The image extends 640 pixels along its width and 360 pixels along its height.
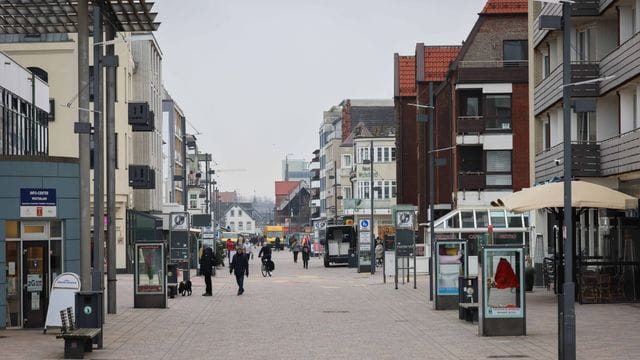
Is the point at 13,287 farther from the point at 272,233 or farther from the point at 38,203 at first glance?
the point at 272,233

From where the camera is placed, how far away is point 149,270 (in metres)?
33.5

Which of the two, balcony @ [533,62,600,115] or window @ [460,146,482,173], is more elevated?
balcony @ [533,62,600,115]

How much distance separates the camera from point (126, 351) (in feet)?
69.0

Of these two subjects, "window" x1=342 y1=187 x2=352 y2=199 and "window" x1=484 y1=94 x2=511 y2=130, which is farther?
"window" x1=342 y1=187 x2=352 y2=199

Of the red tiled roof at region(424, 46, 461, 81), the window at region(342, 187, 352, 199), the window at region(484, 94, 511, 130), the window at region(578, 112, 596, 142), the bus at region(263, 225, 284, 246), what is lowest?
the bus at region(263, 225, 284, 246)

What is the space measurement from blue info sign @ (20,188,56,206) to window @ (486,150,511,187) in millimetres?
42174

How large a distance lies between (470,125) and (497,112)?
65.0 inches

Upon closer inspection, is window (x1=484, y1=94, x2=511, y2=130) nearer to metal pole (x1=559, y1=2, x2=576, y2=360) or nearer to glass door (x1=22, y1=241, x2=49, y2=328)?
glass door (x1=22, y1=241, x2=49, y2=328)

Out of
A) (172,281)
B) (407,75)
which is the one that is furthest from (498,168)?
(172,281)

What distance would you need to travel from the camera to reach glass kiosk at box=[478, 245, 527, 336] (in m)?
22.9

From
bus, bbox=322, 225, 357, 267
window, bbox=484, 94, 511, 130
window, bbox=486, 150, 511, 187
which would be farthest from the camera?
bus, bbox=322, 225, 357, 267

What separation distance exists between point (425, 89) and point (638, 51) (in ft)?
153

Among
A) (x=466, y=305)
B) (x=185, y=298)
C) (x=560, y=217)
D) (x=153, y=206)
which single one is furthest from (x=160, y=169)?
(x=466, y=305)

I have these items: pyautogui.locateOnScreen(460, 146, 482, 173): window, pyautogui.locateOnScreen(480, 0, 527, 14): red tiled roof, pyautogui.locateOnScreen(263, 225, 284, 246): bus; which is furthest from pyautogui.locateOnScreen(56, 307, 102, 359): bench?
pyautogui.locateOnScreen(263, 225, 284, 246): bus
